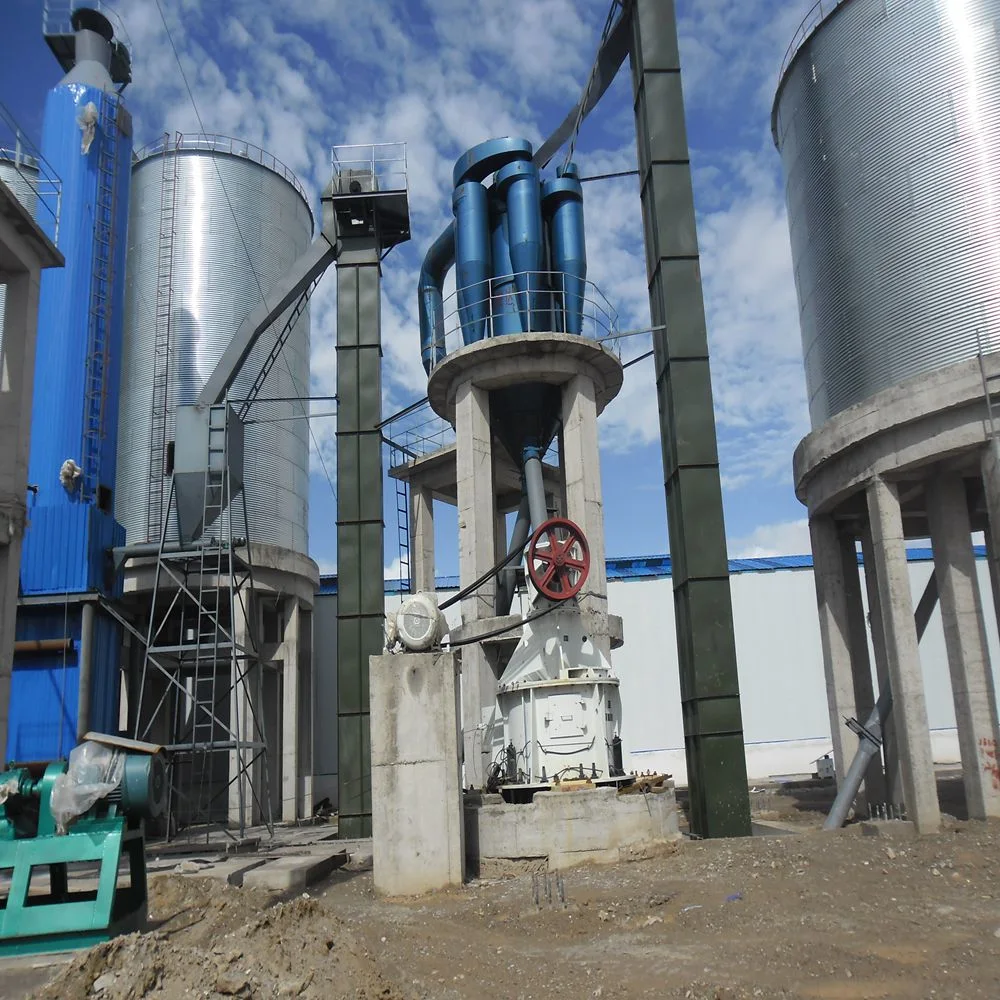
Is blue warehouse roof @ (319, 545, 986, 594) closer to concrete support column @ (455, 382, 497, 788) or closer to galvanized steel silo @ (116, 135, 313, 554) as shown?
galvanized steel silo @ (116, 135, 313, 554)

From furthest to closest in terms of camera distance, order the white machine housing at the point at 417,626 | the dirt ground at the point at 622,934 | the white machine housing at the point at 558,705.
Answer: the white machine housing at the point at 558,705 < the white machine housing at the point at 417,626 < the dirt ground at the point at 622,934

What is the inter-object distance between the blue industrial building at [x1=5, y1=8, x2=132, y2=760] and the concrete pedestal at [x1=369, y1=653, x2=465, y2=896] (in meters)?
11.2

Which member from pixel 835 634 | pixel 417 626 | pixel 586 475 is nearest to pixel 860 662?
pixel 835 634

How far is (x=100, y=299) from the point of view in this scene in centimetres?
2622

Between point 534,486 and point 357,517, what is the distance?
4734mm

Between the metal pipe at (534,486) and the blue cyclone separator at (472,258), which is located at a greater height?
the blue cyclone separator at (472,258)

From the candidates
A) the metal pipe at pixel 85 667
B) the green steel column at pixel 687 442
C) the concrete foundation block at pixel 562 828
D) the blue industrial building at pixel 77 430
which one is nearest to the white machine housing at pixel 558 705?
the concrete foundation block at pixel 562 828

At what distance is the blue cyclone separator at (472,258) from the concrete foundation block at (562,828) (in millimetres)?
12864

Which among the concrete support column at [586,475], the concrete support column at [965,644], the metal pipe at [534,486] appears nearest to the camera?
the concrete support column at [965,644]

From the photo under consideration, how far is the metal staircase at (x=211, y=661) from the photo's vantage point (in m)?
21.3

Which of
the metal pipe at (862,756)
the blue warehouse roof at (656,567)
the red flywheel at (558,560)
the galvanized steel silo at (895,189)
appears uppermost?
the galvanized steel silo at (895,189)

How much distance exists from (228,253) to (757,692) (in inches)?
1009

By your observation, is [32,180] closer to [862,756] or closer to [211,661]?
[211,661]

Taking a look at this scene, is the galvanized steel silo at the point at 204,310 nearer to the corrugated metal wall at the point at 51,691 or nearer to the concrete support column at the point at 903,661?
the corrugated metal wall at the point at 51,691
